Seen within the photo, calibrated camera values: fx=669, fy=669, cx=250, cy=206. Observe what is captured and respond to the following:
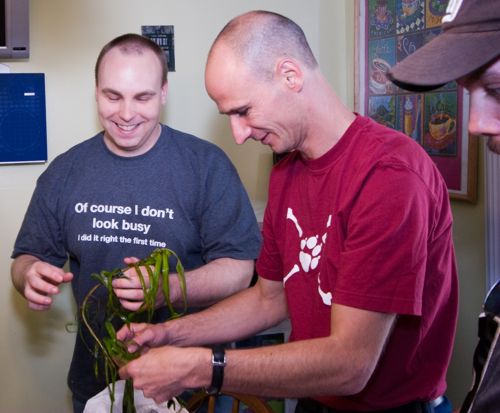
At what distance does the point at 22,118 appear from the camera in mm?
2424

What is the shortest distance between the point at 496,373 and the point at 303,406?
700 millimetres

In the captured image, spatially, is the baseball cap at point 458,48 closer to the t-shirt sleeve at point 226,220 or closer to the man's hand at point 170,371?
the man's hand at point 170,371

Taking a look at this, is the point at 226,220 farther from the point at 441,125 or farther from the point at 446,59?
the point at 446,59

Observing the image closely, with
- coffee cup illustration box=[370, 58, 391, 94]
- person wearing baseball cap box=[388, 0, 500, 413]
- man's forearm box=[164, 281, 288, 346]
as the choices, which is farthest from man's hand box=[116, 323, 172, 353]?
coffee cup illustration box=[370, 58, 391, 94]

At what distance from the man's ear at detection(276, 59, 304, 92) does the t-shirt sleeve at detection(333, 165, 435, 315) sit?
291 mm

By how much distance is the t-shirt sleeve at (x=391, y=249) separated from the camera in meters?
1.18

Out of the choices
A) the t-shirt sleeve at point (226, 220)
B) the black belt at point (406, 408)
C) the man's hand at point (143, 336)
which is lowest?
the black belt at point (406, 408)

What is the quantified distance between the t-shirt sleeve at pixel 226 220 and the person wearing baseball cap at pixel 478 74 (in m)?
1.02

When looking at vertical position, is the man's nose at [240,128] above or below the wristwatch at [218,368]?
above

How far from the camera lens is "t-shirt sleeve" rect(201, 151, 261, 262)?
1.96 metres

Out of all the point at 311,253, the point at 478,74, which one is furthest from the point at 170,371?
the point at 478,74

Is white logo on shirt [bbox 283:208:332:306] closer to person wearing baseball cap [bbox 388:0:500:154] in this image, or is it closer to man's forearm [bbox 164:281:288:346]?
man's forearm [bbox 164:281:288:346]

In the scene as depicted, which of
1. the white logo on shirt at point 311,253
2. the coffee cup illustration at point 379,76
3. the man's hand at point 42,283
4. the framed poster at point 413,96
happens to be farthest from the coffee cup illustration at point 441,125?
the man's hand at point 42,283

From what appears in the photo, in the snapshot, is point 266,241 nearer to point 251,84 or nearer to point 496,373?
point 251,84
